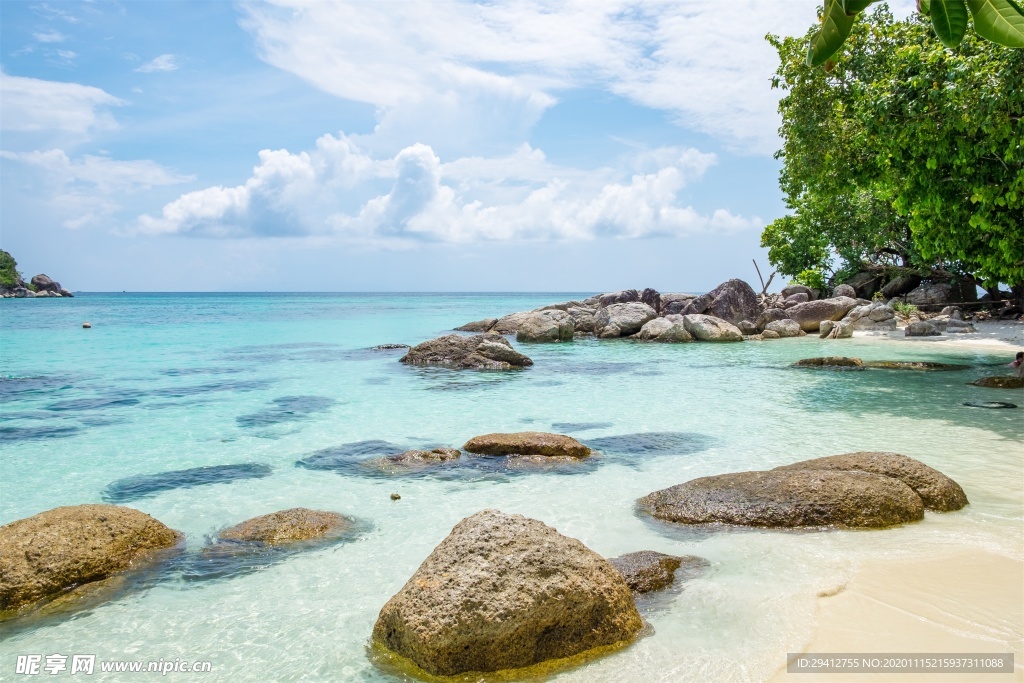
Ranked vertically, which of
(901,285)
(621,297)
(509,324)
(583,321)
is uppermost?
(901,285)

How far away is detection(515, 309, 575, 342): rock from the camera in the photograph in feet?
102

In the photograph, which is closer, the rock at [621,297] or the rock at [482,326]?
the rock at [482,326]

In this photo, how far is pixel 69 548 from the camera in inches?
235

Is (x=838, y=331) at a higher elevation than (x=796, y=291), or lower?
lower

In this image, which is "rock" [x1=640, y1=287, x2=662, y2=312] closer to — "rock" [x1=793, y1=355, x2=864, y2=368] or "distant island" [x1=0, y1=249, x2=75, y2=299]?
"rock" [x1=793, y1=355, x2=864, y2=368]

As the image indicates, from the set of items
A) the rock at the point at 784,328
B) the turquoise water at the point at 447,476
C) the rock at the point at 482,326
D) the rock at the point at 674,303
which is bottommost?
the turquoise water at the point at 447,476

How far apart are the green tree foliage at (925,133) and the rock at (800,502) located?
719cm

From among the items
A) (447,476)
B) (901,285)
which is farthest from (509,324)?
(447,476)

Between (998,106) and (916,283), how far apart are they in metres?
29.9

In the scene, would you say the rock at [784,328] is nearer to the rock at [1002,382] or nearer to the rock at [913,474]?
the rock at [1002,382]

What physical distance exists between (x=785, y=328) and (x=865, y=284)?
427 inches

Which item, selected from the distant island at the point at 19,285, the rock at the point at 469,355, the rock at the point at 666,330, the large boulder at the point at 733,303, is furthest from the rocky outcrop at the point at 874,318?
the distant island at the point at 19,285

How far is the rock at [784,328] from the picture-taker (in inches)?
1273

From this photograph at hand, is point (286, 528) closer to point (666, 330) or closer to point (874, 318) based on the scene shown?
point (666, 330)
